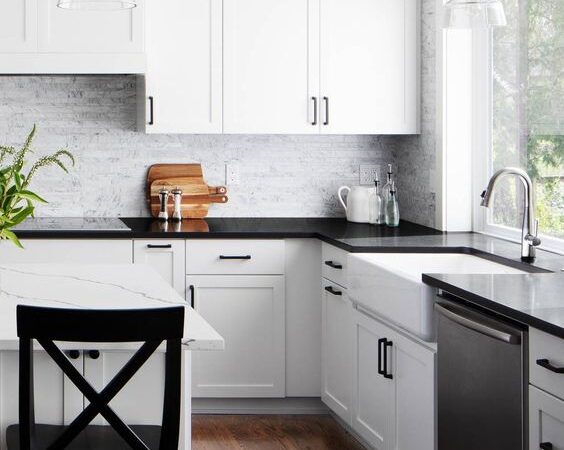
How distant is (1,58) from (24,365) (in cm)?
277

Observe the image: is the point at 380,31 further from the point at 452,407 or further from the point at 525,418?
the point at 525,418

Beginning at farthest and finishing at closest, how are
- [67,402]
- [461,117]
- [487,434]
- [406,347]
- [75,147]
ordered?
1. [75,147]
2. [461,117]
3. [406,347]
4. [487,434]
5. [67,402]

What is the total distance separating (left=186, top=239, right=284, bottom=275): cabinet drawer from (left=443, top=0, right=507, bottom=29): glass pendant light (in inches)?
62.4

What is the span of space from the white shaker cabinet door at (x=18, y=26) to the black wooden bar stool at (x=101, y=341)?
275 cm

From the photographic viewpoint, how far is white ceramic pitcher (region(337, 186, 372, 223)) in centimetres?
483

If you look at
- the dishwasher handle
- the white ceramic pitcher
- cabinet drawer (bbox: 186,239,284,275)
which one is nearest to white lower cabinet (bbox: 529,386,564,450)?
the dishwasher handle

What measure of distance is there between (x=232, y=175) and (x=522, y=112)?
1.65 m

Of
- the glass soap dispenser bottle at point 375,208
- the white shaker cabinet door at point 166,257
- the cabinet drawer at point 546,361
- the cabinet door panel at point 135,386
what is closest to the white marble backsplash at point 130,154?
the glass soap dispenser bottle at point 375,208

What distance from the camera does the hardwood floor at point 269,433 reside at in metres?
4.07

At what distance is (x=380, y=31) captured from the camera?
4.70 metres

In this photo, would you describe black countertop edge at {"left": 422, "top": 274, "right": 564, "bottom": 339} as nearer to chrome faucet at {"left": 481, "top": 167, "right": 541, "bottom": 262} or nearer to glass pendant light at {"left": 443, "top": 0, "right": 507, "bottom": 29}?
chrome faucet at {"left": 481, "top": 167, "right": 541, "bottom": 262}

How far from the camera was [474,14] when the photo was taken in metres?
3.07

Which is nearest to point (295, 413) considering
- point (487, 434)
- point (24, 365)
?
point (487, 434)

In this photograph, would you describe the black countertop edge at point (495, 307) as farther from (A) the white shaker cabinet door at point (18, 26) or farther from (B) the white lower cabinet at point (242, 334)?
(A) the white shaker cabinet door at point (18, 26)
